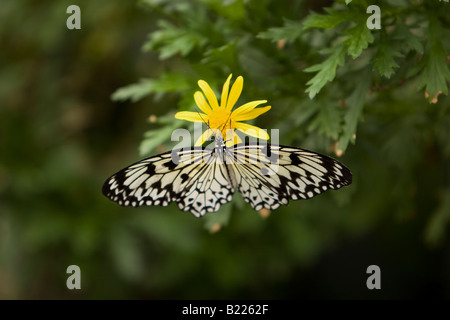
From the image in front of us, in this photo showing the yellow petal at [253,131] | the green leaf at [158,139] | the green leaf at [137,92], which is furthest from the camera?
the green leaf at [137,92]

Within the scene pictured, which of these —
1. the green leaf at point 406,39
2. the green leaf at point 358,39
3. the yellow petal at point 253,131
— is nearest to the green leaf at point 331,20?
the green leaf at point 358,39

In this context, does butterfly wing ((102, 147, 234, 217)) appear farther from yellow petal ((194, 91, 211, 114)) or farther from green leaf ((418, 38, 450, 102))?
green leaf ((418, 38, 450, 102))

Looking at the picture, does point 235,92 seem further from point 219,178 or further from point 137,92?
point 137,92

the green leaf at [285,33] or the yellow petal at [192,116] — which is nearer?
the yellow petal at [192,116]

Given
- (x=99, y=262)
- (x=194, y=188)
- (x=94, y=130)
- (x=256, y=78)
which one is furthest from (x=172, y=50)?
(x=94, y=130)

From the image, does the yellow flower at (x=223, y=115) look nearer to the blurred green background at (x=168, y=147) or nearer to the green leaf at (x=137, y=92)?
the blurred green background at (x=168, y=147)

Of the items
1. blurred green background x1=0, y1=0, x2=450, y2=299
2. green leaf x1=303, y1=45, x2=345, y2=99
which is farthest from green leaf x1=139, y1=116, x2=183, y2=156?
green leaf x1=303, y1=45, x2=345, y2=99

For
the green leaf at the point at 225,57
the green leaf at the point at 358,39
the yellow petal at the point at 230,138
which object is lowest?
the yellow petal at the point at 230,138
